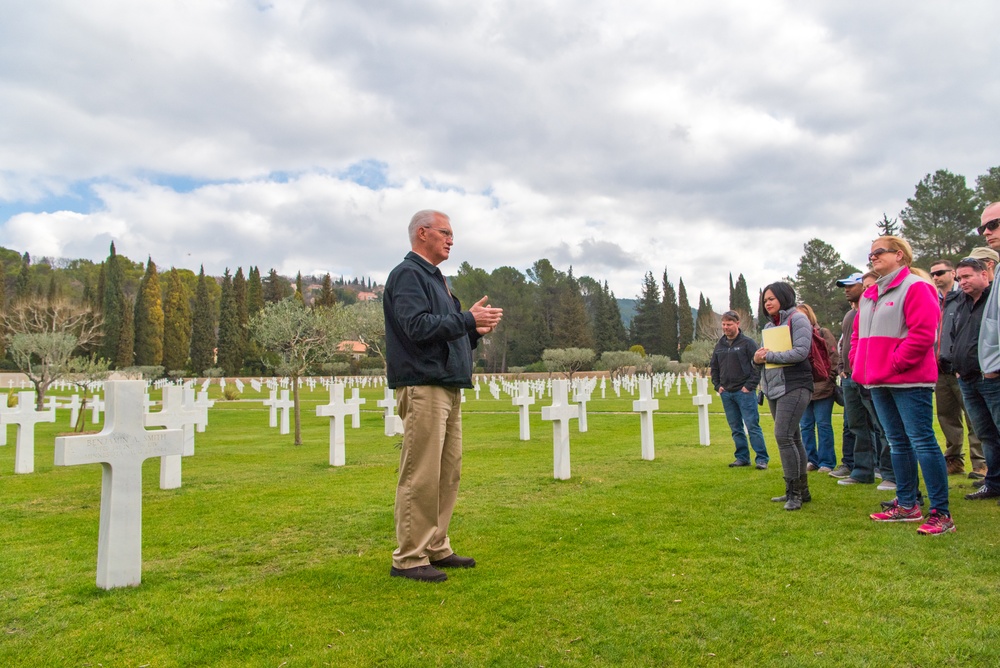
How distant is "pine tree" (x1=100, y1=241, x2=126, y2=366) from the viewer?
185 ft

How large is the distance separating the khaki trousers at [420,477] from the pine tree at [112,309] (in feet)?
192

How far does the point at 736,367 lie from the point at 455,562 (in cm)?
536

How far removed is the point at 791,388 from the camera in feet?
16.9

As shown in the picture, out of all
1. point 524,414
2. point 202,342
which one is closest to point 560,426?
point 524,414

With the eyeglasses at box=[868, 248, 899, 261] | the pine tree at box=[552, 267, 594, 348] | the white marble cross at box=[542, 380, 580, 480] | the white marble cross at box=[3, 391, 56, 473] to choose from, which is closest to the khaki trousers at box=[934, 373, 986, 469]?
the eyeglasses at box=[868, 248, 899, 261]

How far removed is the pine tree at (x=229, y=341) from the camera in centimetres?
5856

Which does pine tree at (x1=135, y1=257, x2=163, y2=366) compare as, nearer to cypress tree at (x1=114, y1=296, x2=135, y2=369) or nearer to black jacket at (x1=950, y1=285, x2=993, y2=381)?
cypress tree at (x1=114, y1=296, x2=135, y2=369)

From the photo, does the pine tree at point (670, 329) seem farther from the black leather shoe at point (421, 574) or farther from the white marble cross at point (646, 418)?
the black leather shoe at point (421, 574)

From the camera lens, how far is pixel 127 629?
2795mm

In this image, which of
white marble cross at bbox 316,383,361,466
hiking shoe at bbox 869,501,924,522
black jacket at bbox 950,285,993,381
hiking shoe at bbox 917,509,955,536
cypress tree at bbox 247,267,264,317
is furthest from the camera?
cypress tree at bbox 247,267,264,317

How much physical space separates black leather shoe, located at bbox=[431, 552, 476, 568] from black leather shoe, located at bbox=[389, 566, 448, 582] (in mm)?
191

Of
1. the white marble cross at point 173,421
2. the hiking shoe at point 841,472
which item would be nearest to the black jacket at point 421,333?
the white marble cross at point 173,421

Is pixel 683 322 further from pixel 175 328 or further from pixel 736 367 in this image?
pixel 736 367

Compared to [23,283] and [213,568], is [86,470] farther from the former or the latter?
[23,283]
